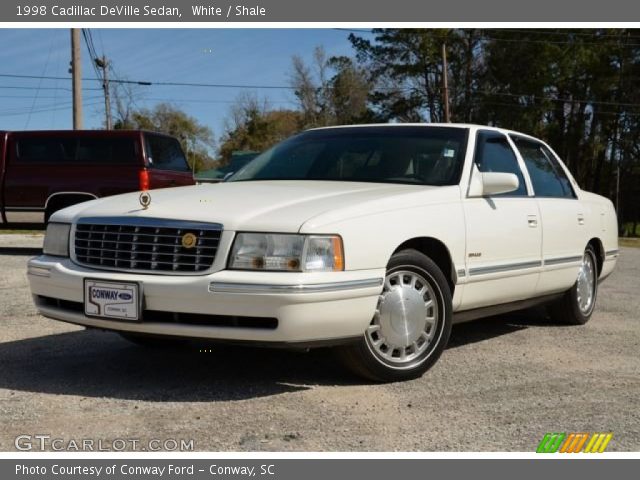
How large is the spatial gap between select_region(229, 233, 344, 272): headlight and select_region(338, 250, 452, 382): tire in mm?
481

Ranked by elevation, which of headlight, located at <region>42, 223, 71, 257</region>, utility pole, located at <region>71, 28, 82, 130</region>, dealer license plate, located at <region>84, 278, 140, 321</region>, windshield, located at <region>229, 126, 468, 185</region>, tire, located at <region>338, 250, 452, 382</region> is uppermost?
utility pole, located at <region>71, 28, 82, 130</region>

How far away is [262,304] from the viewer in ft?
11.8

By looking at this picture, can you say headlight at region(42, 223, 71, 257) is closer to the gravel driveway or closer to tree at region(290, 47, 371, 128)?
the gravel driveway

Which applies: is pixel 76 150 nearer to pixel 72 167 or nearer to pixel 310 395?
pixel 72 167

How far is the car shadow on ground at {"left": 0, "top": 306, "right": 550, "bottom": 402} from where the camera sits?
3994mm

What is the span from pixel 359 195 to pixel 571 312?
282 cm

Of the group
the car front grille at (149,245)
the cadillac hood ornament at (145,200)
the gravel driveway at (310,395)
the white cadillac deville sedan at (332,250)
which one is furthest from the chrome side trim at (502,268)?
the cadillac hood ornament at (145,200)

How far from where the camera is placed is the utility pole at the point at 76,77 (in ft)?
61.2

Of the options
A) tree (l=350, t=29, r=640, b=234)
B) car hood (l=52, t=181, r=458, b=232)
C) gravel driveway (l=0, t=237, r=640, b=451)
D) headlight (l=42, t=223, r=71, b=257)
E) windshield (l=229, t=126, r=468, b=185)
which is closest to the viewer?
gravel driveway (l=0, t=237, r=640, b=451)

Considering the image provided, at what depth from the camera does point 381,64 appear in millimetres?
43000

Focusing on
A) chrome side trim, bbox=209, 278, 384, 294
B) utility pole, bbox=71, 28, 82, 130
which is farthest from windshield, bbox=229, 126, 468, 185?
utility pole, bbox=71, 28, 82, 130

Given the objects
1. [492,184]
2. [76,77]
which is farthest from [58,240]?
[76,77]

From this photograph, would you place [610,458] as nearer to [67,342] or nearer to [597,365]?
[597,365]

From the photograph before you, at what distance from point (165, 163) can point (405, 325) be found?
360 inches
